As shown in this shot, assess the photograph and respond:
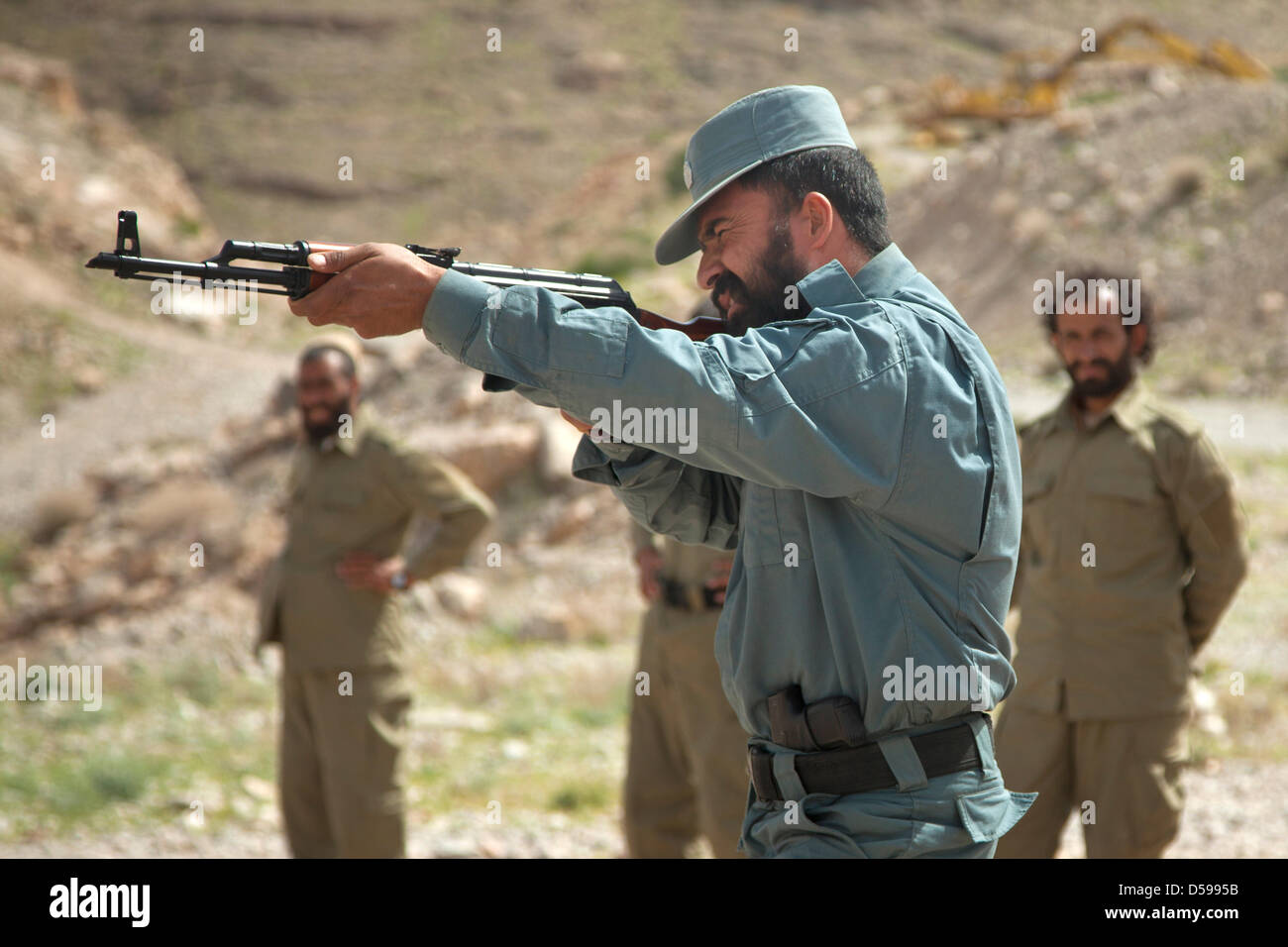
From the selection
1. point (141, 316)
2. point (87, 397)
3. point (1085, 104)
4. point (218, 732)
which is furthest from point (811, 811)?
point (1085, 104)

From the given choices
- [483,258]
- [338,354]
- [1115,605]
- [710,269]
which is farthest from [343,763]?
[483,258]

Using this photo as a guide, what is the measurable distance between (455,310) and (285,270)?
30cm

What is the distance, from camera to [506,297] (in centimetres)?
202

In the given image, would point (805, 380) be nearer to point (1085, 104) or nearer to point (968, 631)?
point (968, 631)

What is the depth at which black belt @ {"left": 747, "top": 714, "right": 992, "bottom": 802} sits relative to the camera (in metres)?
2.17

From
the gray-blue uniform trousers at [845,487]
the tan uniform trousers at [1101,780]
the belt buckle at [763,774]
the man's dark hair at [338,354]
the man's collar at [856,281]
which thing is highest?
the man's dark hair at [338,354]

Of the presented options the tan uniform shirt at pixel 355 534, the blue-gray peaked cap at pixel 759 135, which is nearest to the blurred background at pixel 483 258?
the tan uniform shirt at pixel 355 534

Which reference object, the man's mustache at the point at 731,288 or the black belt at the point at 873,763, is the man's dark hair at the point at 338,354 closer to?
the man's mustache at the point at 731,288

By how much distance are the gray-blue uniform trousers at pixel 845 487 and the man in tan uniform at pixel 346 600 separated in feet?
9.83

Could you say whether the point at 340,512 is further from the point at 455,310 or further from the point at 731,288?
the point at 455,310

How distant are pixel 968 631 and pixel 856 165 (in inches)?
33.6

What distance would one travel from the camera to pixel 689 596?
4770mm

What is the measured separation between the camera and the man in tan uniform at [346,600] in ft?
16.5

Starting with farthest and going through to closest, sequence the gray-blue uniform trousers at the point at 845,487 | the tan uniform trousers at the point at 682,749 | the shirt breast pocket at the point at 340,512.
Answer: the shirt breast pocket at the point at 340,512
the tan uniform trousers at the point at 682,749
the gray-blue uniform trousers at the point at 845,487
